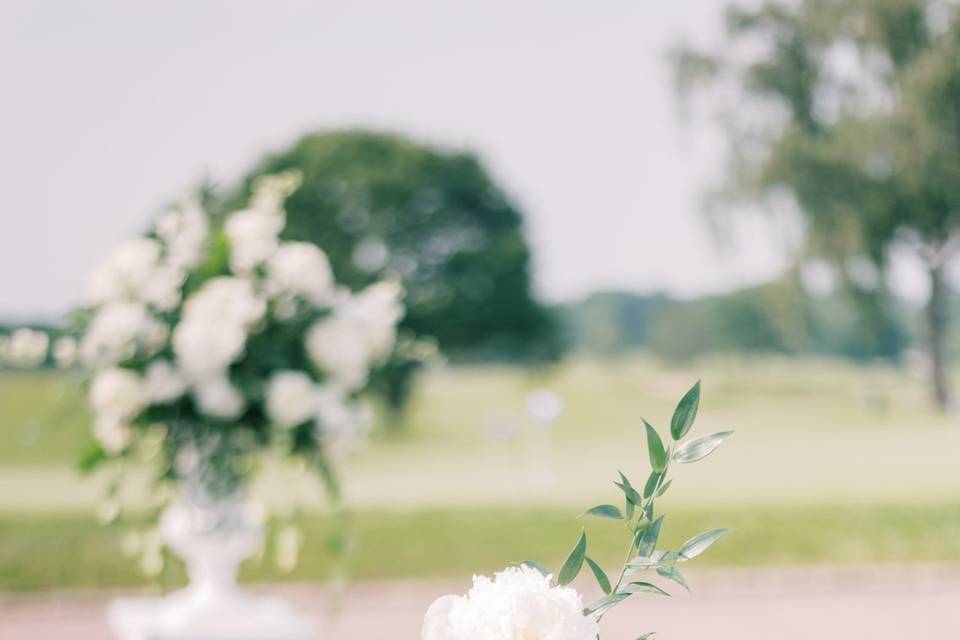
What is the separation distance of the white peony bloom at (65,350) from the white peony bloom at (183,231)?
32cm

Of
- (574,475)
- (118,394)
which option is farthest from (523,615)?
(574,475)

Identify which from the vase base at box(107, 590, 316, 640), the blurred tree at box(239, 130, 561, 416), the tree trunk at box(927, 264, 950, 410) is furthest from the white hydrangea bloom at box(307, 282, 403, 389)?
the blurred tree at box(239, 130, 561, 416)

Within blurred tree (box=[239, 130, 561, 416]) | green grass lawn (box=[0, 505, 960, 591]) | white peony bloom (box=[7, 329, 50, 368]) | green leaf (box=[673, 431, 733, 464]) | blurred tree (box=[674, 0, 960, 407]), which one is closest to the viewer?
green leaf (box=[673, 431, 733, 464])

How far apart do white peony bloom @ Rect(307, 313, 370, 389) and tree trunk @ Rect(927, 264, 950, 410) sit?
465 inches

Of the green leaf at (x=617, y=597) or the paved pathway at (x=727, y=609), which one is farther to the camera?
the paved pathway at (x=727, y=609)

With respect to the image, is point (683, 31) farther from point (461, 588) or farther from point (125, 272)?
point (125, 272)

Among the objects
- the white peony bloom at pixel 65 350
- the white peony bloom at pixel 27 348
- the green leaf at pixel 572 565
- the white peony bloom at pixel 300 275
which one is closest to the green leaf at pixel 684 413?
the green leaf at pixel 572 565

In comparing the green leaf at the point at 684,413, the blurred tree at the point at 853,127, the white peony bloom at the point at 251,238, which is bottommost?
the green leaf at the point at 684,413

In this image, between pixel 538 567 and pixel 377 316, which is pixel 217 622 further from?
pixel 538 567

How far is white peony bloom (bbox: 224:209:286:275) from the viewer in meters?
2.78

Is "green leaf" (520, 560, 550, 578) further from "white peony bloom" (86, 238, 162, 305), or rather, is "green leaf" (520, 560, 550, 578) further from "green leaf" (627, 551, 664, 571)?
"white peony bloom" (86, 238, 162, 305)

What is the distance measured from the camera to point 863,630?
4.78 m

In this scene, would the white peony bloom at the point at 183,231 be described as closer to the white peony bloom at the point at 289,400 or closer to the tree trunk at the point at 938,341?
the white peony bloom at the point at 289,400

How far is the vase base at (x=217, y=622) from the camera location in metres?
2.86
